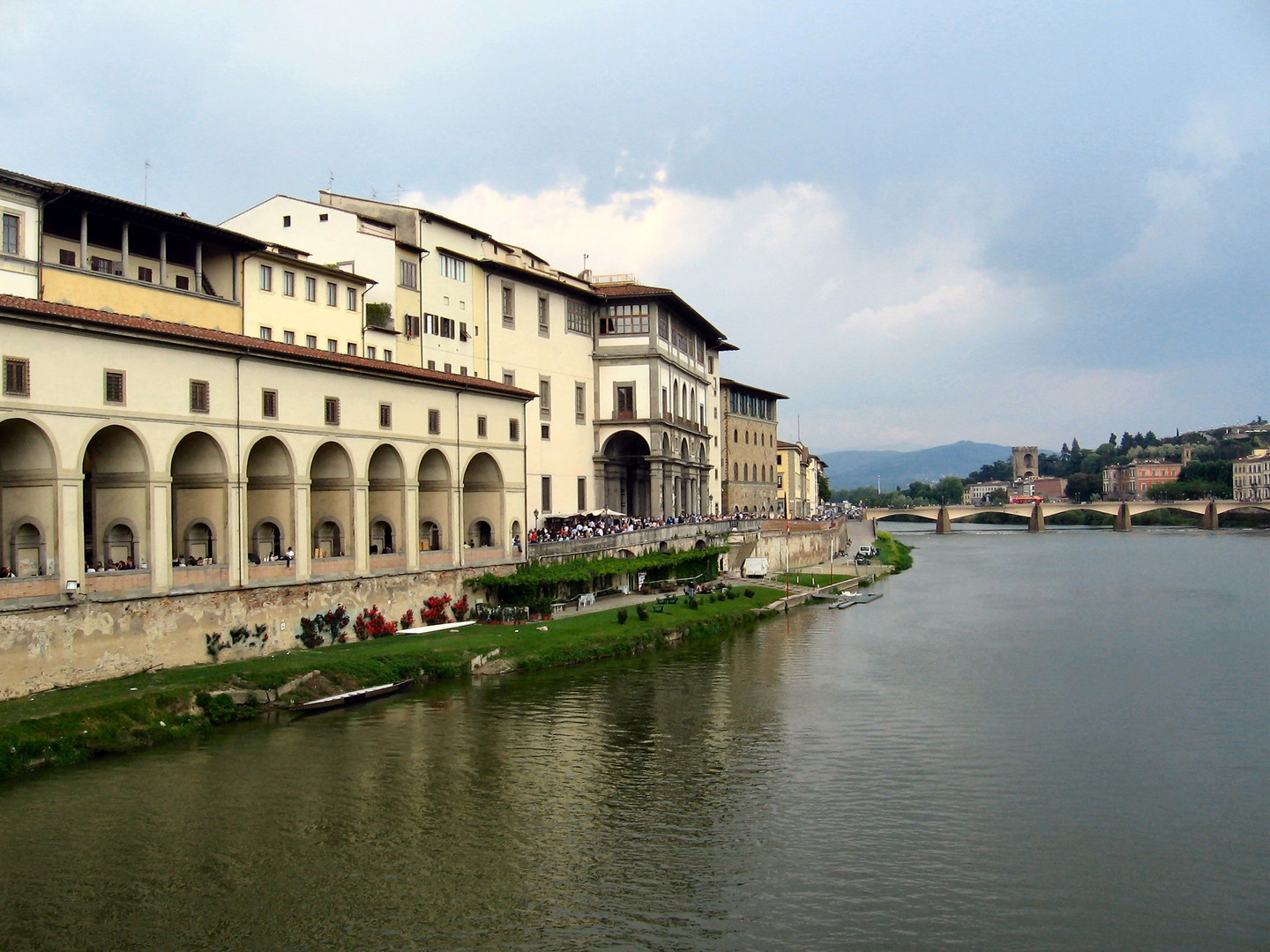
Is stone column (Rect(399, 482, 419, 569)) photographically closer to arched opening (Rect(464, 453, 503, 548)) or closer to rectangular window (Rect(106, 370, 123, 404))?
arched opening (Rect(464, 453, 503, 548))

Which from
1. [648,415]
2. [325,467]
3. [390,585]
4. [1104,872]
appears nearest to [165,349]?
[325,467]

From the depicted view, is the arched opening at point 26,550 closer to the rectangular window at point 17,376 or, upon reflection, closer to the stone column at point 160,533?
the stone column at point 160,533

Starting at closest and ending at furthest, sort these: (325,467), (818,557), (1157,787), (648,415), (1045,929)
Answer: (1045,929) < (1157,787) < (325,467) < (648,415) < (818,557)

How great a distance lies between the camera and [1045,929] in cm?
1662

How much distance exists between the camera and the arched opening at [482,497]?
46812 millimetres

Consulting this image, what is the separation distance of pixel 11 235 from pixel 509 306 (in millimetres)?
28429

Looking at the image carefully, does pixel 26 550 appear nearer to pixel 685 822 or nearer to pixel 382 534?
pixel 382 534

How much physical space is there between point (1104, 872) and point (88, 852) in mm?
18282

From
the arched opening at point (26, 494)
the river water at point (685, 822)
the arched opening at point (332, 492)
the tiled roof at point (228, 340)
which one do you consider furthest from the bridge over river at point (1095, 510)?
the arched opening at point (26, 494)

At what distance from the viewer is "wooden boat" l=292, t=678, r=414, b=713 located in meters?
30.0

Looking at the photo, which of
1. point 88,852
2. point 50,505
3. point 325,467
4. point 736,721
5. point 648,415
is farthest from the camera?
point 648,415

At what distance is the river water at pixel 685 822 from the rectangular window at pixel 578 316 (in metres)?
29.5

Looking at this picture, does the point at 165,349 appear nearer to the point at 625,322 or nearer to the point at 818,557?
the point at 625,322

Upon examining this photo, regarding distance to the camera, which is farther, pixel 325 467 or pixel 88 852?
pixel 325 467
